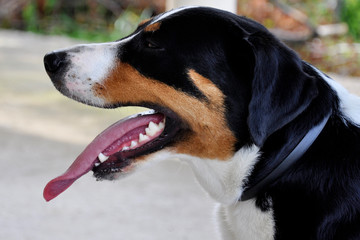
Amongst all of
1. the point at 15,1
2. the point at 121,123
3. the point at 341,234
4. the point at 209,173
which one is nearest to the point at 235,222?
the point at 209,173

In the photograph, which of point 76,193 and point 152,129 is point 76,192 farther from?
point 152,129

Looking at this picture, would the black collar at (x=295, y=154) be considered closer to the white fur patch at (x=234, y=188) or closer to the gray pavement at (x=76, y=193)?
the white fur patch at (x=234, y=188)

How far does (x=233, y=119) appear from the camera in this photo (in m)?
2.53

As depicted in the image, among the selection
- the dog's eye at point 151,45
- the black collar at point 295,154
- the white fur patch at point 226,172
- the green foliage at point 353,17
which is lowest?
the green foliage at point 353,17

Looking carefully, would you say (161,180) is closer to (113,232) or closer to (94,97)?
(113,232)

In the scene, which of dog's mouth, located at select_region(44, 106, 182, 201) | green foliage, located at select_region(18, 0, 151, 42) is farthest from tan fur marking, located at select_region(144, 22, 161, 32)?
green foliage, located at select_region(18, 0, 151, 42)

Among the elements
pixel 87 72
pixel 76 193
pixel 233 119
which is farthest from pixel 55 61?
pixel 76 193

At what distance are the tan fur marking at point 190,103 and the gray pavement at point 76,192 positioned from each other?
730 millimetres

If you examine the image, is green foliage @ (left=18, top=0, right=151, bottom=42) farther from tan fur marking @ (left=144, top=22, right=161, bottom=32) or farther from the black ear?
the black ear

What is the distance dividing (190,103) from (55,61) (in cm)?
58

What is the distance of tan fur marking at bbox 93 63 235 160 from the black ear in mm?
194

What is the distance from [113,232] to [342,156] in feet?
5.72

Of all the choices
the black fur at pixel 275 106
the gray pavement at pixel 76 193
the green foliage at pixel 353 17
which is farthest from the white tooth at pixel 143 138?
the green foliage at pixel 353 17

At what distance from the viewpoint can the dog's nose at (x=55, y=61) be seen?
2.66m
